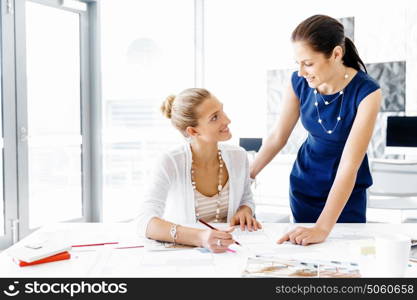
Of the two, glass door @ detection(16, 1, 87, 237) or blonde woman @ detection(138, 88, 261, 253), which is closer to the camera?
blonde woman @ detection(138, 88, 261, 253)

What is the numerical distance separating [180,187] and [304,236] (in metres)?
0.52

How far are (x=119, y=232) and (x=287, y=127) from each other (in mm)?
832

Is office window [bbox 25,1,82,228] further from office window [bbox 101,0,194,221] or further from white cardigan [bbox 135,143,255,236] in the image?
white cardigan [bbox 135,143,255,236]

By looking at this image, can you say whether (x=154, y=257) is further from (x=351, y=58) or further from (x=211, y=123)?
(x=351, y=58)

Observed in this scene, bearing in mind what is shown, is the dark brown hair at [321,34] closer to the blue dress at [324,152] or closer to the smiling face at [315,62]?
the smiling face at [315,62]

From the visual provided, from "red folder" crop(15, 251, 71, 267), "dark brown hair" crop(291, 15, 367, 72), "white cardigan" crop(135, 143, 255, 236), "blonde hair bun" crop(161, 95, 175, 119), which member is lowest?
"red folder" crop(15, 251, 71, 267)

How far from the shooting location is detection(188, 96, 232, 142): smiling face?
5.66 ft

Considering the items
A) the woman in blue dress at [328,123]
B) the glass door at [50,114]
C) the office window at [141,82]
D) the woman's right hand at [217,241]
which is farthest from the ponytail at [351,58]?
the office window at [141,82]

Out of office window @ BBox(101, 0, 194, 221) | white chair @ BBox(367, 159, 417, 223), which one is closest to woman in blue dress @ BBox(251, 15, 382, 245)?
white chair @ BBox(367, 159, 417, 223)

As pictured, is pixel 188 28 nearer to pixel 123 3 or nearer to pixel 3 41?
pixel 123 3

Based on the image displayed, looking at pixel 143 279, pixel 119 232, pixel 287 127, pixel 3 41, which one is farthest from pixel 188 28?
pixel 143 279

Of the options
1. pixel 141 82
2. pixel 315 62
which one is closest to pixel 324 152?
pixel 315 62

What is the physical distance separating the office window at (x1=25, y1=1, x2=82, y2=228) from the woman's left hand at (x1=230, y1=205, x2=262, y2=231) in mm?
2800

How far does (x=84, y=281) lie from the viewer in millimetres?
990
